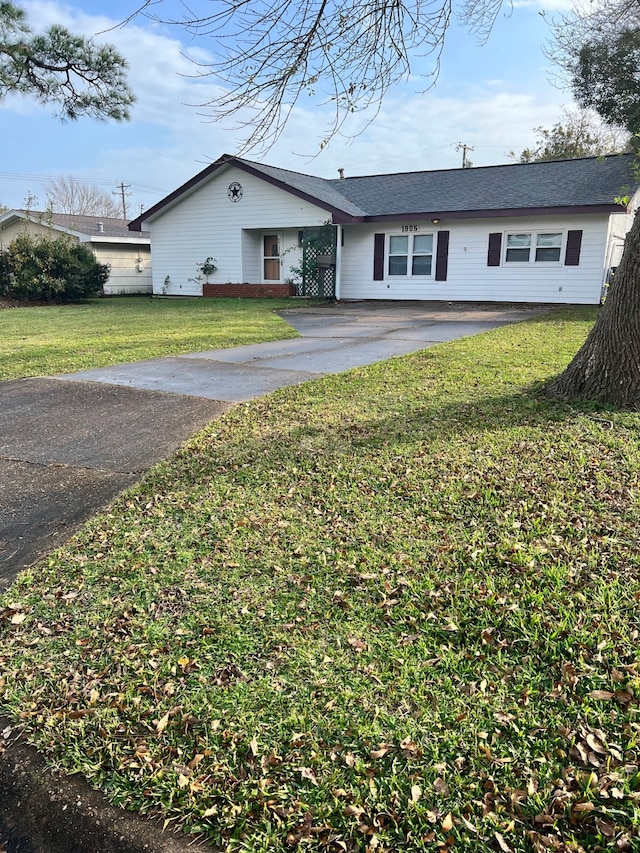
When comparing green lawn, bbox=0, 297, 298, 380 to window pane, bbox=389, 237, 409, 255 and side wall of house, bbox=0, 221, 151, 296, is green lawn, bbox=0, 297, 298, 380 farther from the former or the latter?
side wall of house, bbox=0, 221, 151, 296

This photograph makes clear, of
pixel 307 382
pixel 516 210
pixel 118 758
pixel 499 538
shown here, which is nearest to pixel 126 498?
pixel 118 758

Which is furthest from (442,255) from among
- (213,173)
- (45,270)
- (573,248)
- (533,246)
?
(45,270)

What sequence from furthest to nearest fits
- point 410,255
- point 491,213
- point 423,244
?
point 410,255 → point 423,244 → point 491,213

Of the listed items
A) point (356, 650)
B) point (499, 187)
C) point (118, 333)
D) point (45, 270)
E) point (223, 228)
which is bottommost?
point (356, 650)

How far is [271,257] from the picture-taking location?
2159 centimetres

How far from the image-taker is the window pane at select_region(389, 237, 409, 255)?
762 inches

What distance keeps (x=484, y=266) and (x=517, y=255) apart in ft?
3.34

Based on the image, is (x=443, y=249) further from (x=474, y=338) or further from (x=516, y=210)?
(x=474, y=338)

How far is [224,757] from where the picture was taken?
1899mm

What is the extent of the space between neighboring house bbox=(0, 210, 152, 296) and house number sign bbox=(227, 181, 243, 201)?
20.6ft

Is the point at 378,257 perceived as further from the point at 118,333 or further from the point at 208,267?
the point at 118,333

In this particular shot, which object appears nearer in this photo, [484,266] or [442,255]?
[484,266]

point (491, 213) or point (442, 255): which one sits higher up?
point (491, 213)

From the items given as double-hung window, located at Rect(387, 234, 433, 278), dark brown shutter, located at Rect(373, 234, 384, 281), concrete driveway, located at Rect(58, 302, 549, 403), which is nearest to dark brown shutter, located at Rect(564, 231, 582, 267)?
concrete driveway, located at Rect(58, 302, 549, 403)
